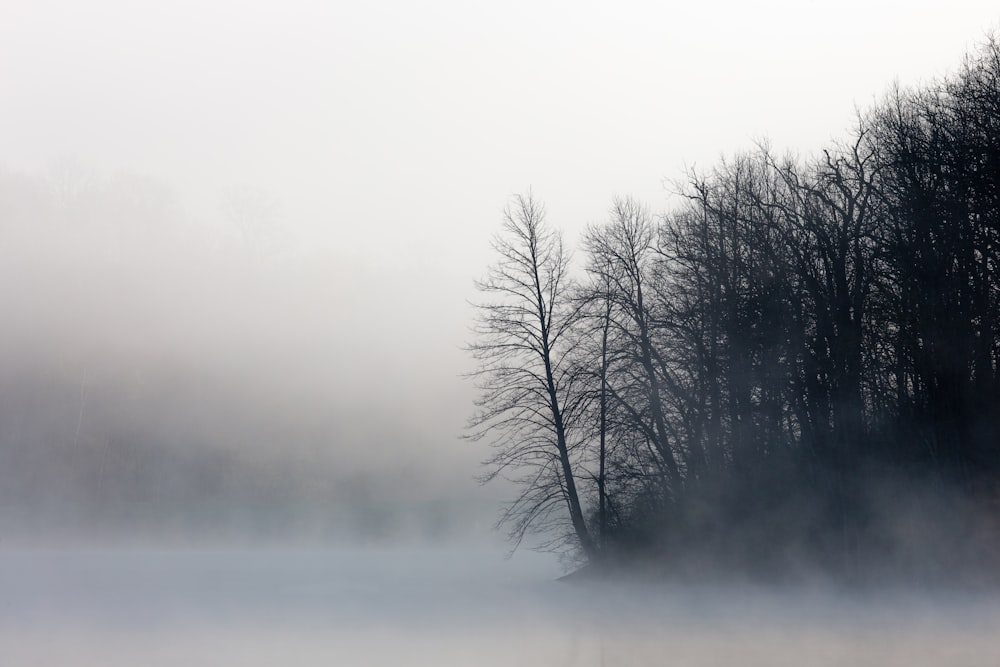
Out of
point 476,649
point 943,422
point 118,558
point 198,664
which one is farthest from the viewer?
point 118,558

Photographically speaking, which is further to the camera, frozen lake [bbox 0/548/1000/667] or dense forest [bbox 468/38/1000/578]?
dense forest [bbox 468/38/1000/578]

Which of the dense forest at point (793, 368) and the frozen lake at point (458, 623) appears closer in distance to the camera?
the frozen lake at point (458, 623)

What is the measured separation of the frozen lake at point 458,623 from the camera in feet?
46.3

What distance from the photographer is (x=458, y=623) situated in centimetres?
1977

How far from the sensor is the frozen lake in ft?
46.3

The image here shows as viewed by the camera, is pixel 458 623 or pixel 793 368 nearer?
pixel 458 623

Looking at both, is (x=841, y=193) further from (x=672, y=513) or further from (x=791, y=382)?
(x=672, y=513)

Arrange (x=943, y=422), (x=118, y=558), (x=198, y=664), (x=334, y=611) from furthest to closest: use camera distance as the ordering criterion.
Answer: (x=118, y=558), (x=943, y=422), (x=334, y=611), (x=198, y=664)

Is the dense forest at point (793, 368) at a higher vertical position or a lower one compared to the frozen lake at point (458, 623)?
higher

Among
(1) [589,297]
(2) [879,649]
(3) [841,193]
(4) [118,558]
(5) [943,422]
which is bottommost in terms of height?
(2) [879,649]

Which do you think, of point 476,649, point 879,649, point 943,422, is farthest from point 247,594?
point 943,422

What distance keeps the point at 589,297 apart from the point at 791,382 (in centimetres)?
744

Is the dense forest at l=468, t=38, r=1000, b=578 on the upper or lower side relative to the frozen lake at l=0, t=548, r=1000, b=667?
upper

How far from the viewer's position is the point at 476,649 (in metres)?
15.5
